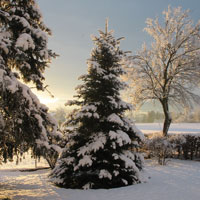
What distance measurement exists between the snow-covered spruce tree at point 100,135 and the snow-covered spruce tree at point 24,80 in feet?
6.83

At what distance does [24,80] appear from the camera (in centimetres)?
682

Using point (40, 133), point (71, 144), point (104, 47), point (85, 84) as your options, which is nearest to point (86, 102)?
point (85, 84)

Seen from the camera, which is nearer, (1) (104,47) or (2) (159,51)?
(1) (104,47)

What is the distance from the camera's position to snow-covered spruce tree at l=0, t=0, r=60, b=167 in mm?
5258

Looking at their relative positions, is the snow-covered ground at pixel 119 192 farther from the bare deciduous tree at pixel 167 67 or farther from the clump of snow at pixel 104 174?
the bare deciduous tree at pixel 167 67

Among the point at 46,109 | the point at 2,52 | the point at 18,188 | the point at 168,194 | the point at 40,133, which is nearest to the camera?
the point at 2,52

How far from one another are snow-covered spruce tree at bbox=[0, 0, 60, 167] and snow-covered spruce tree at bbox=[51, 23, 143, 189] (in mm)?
2083

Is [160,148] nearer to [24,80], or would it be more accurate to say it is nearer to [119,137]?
[119,137]

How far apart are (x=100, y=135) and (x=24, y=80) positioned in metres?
3.31

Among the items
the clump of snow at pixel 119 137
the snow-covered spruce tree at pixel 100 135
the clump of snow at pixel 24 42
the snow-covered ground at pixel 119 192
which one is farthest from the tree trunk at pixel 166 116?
the clump of snow at pixel 24 42

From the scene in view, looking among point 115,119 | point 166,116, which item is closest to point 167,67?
point 166,116

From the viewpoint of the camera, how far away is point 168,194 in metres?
7.07

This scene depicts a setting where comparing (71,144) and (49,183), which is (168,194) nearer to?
(71,144)

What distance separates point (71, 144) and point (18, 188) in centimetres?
252
